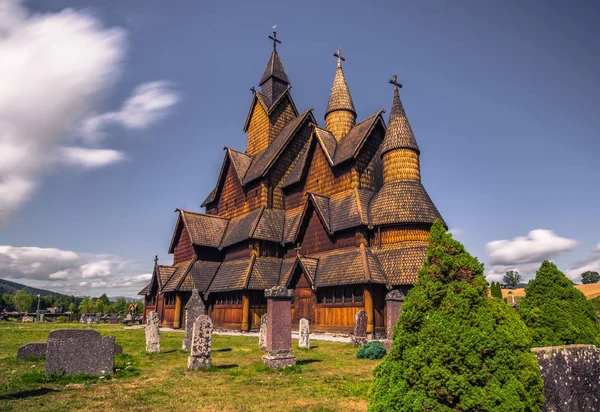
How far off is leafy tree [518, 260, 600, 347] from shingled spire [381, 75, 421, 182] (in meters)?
18.0

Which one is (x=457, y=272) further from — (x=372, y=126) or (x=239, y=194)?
(x=239, y=194)

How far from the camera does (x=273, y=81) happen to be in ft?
135

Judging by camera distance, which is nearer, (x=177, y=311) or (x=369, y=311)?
(x=369, y=311)

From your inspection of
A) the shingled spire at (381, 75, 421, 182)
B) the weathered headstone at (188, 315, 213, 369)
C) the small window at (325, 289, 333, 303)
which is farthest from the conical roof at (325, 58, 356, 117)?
the weathered headstone at (188, 315, 213, 369)

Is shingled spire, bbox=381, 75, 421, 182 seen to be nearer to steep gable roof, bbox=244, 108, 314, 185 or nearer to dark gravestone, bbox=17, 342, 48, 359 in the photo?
steep gable roof, bbox=244, 108, 314, 185

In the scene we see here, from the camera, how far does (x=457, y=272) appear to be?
5.46 metres

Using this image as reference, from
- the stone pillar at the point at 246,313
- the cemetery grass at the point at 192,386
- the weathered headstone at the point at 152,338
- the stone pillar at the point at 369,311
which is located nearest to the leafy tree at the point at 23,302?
the stone pillar at the point at 246,313

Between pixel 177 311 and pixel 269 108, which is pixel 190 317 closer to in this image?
pixel 177 311

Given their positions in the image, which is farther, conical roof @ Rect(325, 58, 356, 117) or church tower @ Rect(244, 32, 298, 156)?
church tower @ Rect(244, 32, 298, 156)

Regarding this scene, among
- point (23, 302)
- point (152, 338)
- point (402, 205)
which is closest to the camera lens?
point (152, 338)

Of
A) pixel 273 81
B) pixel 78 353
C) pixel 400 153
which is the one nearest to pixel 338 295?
pixel 400 153

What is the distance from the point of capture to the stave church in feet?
79.5

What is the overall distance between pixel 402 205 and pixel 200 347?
53.7 ft

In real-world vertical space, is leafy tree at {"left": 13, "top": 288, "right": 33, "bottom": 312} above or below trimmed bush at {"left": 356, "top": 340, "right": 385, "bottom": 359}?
below
